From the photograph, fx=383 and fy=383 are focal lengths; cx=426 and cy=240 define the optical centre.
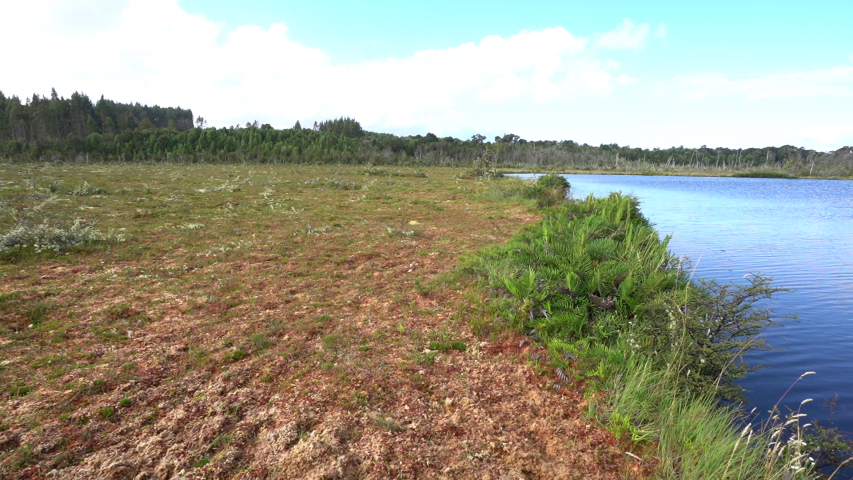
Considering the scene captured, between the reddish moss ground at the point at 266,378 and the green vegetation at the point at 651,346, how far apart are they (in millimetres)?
401

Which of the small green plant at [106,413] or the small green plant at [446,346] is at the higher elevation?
the small green plant at [446,346]

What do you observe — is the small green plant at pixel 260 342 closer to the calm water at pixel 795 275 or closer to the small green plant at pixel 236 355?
the small green plant at pixel 236 355

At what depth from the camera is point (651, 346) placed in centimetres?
496

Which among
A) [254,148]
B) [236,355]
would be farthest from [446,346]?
[254,148]

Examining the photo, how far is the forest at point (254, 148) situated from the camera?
7344 cm

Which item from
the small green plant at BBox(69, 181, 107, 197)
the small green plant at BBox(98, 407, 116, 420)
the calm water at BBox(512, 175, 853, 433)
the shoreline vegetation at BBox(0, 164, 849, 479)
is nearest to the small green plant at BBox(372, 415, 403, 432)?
the shoreline vegetation at BBox(0, 164, 849, 479)

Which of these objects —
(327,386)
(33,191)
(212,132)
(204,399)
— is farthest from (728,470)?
(212,132)

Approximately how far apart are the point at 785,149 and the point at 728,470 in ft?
612

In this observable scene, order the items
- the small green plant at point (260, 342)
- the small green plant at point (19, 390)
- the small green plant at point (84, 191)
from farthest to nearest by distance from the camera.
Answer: the small green plant at point (84, 191) < the small green plant at point (260, 342) < the small green plant at point (19, 390)

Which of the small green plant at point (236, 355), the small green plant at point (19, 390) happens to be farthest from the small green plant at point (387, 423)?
the small green plant at point (19, 390)

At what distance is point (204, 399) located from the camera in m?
4.09

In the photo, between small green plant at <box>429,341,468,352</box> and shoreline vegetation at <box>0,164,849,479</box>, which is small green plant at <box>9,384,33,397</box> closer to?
shoreline vegetation at <box>0,164,849,479</box>

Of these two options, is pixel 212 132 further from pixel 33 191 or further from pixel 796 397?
pixel 796 397

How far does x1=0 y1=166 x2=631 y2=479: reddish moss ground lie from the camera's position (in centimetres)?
333
